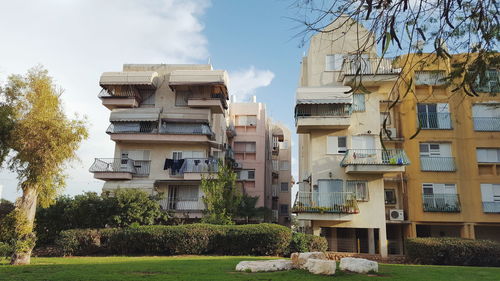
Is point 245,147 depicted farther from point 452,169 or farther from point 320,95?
point 452,169

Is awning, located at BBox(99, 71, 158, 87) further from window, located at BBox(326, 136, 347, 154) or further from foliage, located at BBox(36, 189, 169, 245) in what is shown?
window, located at BBox(326, 136, 347, 154)

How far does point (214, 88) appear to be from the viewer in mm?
33656

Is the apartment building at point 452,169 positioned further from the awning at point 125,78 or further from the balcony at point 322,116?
the awning at point 125,78

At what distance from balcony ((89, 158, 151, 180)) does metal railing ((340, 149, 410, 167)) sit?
15.9 metres

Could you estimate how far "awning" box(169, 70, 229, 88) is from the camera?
3162 cm

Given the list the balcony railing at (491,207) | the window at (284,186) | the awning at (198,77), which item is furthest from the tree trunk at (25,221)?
the window at (284,186)

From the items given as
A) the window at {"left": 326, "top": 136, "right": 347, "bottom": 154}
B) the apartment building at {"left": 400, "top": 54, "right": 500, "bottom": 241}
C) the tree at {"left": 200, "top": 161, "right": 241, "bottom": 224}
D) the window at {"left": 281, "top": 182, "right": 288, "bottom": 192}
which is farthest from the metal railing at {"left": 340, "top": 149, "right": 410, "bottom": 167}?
the window at {"left": 281, "top": 182, "right": 288, "bottom": 192}

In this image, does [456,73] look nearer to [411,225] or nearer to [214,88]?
[411,225]

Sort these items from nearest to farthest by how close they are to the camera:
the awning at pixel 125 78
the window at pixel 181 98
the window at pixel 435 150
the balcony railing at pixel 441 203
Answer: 1. the balcony railing at pixel 441 203
2. the window at pixel 435 150
3. the awning at pixel 125 78
4. the window at pixel 181 98

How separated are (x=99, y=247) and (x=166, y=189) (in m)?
8.97

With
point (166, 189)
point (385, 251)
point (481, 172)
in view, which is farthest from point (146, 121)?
point (481, 172)

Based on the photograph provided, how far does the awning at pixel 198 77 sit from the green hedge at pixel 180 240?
1292 centimetres

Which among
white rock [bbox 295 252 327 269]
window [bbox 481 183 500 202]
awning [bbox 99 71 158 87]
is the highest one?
awning [bbox 99 71 158 87]

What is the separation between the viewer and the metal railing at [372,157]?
2575 cm
